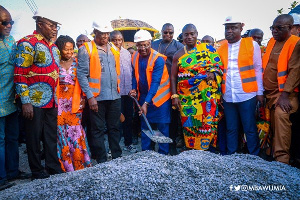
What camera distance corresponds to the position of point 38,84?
107 inches

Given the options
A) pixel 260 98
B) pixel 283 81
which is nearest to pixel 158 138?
pixel 260 98

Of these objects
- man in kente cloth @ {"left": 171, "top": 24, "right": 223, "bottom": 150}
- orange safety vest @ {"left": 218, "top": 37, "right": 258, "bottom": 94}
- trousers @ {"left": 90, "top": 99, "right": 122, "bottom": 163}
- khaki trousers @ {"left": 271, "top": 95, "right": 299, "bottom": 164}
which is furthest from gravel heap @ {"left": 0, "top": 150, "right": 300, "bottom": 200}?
orange safety vest @ {"left": 218, "top": 37, "right": 258, "bottom": 94}

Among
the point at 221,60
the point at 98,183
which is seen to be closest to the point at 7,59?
the point at 98,183

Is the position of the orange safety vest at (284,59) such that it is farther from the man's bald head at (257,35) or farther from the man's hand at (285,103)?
the man's bald head at (257,35)

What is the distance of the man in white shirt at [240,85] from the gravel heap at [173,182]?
104cm

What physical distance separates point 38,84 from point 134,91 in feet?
4.67

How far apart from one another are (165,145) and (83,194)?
6.13 ft

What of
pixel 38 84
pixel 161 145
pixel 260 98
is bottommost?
pixel 161 145

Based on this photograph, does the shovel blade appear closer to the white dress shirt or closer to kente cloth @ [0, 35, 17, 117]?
the white dress shirt

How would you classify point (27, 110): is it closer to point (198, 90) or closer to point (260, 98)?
point (198, 90)

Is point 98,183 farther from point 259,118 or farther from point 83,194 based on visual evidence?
point 259,118

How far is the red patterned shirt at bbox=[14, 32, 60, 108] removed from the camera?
8.48 ft

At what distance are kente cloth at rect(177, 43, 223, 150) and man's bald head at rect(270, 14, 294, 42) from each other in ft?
2.85

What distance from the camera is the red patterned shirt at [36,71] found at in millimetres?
2584
